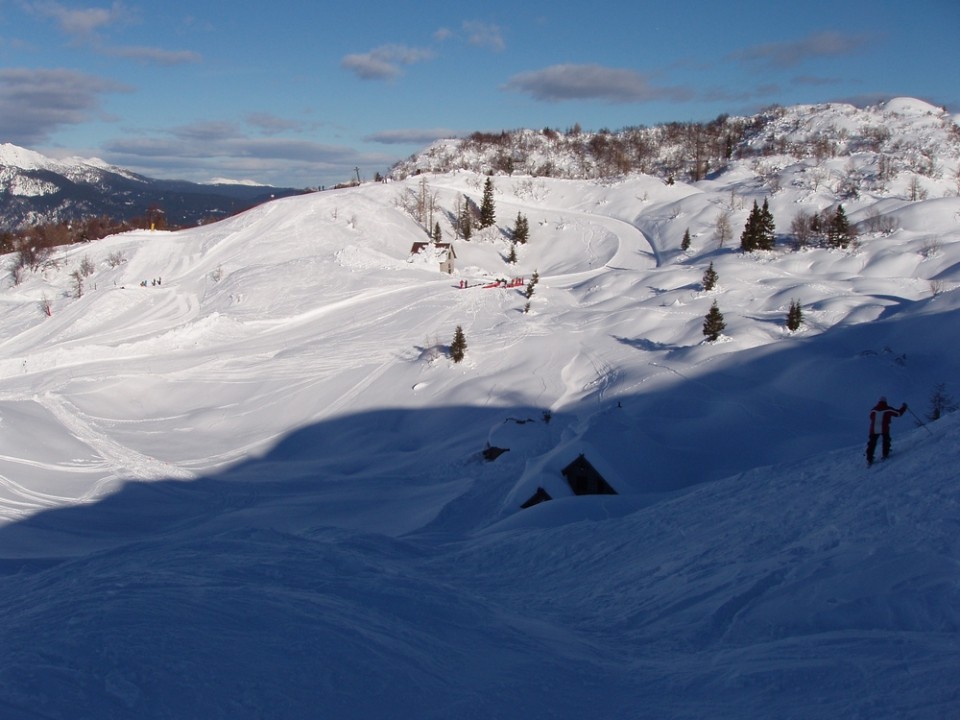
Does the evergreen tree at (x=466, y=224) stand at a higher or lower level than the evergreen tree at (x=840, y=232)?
higher

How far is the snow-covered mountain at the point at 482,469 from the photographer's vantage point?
5.51m

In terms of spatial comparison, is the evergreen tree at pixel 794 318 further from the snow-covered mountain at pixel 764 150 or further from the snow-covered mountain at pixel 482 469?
the snow-covered mountain at pixel 764 150

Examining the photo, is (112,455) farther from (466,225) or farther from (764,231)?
(764,231)

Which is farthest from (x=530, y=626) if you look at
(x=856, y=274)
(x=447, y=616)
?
(x=856, y=274)

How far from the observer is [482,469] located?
21.1 m

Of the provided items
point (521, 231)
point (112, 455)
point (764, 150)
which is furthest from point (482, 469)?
point (764, 150)

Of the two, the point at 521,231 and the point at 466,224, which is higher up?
the point at 466,224

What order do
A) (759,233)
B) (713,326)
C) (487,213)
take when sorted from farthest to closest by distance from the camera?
(487,213)
(759,233)
(713,326)

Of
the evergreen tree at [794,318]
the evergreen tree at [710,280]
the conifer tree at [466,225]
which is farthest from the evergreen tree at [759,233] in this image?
the conifer tree at [466,225]

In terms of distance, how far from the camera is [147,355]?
3584 cm

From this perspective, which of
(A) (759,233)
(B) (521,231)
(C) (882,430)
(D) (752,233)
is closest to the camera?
(C) (882,430)

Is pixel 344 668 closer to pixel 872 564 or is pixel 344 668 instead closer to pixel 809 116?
pixel 872 564

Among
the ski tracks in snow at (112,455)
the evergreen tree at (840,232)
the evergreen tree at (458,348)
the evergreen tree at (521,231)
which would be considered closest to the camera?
the ski tracks in snow at (112,455)

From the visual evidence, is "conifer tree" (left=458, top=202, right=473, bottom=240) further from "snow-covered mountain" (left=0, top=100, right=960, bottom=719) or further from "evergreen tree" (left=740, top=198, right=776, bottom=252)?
"evergreen tree" (left=740, top=198, right=776, bottom=252)
